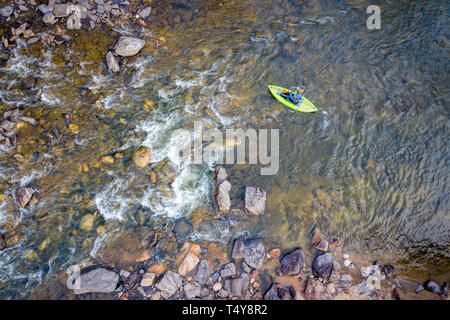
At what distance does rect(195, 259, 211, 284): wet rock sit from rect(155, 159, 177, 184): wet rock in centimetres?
363

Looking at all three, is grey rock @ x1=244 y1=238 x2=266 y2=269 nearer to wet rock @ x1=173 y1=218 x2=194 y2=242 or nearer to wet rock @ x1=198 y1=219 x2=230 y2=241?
wet rock @ x1=198 y1=219 x2=230 y2=241

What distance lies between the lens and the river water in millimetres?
10164

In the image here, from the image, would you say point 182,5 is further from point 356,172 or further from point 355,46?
point 356,172

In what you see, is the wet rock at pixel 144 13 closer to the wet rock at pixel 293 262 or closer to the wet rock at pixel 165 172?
the wet rock at pixel 165 172

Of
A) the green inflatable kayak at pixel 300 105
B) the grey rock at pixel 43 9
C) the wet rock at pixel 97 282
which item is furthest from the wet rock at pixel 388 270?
the grey rock at pixel 43 9

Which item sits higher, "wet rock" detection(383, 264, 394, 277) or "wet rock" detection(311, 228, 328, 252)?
"wet rock" detection(311, 228, 328, 252)

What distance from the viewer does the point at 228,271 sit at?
9586 millimetres

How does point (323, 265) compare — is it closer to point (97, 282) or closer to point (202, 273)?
point (202, 273)

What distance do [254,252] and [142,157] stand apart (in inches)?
238

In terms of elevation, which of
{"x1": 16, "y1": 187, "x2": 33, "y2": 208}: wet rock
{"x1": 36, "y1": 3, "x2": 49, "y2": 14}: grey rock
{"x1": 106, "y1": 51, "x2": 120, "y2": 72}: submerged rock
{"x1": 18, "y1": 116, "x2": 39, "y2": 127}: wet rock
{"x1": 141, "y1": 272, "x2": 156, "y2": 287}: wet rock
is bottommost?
{"x1": 141, "y1": 272, "x2": 156, "y2": 287}: wet rock

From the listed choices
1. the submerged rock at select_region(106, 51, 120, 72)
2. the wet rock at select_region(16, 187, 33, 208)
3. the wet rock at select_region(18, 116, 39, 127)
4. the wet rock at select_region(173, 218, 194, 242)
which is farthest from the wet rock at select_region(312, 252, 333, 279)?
the wet rock at select_region(18, 116, 39, 127)

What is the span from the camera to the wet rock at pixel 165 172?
11.1 meters

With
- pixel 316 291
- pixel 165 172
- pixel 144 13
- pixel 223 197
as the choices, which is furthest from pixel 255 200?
pixel 144 13

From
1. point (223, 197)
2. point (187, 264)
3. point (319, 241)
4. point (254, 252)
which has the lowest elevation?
point (187, 264)
